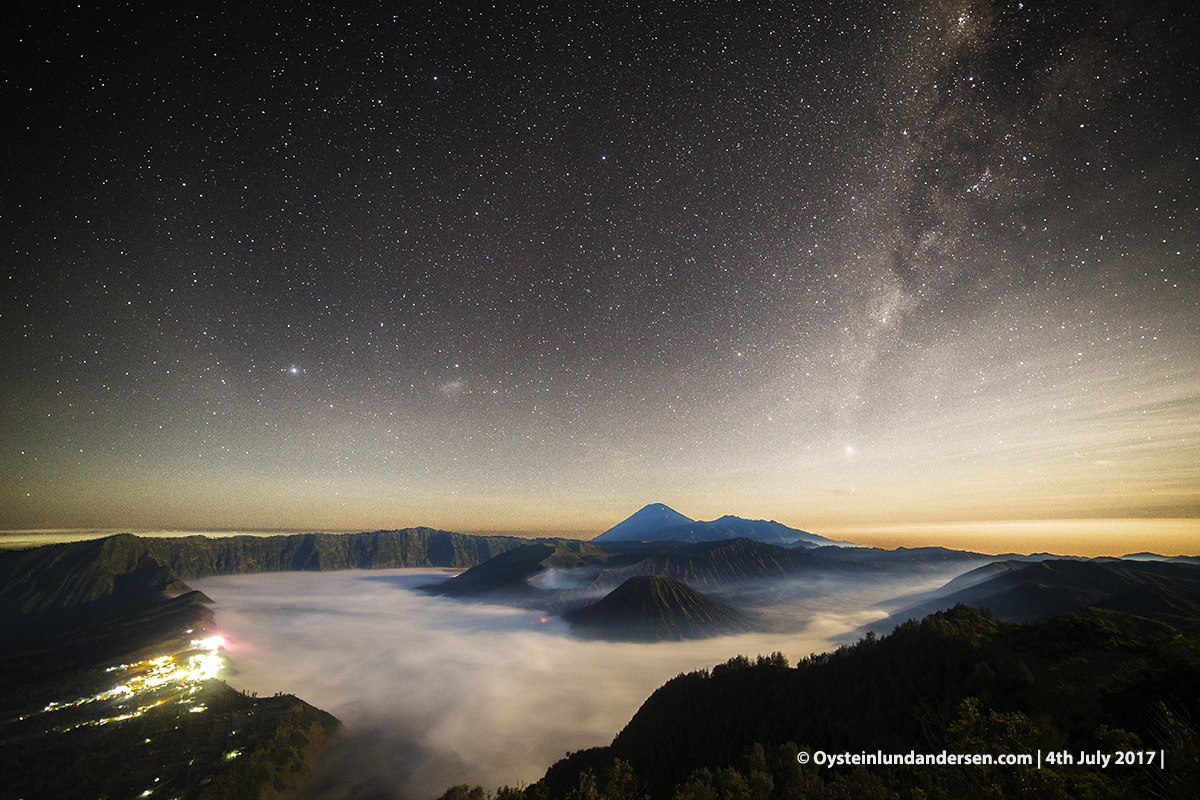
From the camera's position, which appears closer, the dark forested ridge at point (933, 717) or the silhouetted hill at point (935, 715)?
the dark forested ridge at point (933, 717)

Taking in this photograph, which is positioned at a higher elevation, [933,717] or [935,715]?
[935,715]

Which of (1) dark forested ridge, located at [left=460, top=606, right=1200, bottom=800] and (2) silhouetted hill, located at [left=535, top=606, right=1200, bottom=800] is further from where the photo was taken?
(2) silhouetted hill, located at [left=535, top=606, right=1200, bottom=800]

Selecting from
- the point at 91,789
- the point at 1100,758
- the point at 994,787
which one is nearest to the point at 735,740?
the point at 1100,758

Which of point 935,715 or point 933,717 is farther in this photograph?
point 933,717

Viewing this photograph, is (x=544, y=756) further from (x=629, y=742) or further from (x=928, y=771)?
(x=928, y=771)
